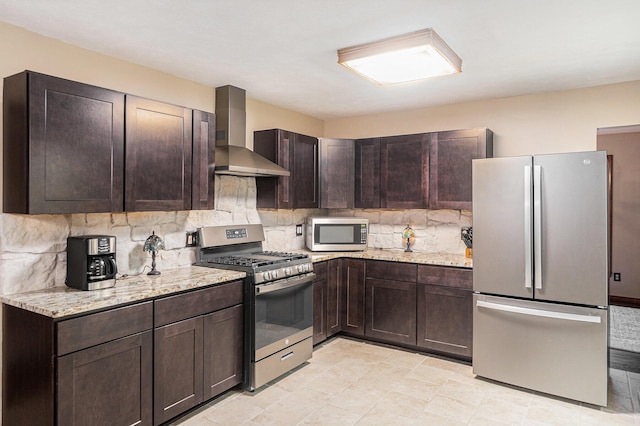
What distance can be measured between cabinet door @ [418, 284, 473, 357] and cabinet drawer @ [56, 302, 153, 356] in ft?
8.00

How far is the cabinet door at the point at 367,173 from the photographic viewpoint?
4.51 meters

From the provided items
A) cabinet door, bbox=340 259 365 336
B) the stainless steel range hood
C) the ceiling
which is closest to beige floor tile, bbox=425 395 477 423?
cabinet door, bbox=340 259 365 336

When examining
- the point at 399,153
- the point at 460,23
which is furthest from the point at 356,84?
the point at 460,23

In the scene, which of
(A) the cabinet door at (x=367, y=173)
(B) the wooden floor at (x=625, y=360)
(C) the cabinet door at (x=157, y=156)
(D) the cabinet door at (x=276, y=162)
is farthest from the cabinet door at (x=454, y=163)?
(C) the cabinet door at (x=157, y=156)

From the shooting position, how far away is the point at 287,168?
4105 millimetres

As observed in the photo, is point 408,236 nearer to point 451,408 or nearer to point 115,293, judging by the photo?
point 451,408

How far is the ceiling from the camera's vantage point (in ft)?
7.17

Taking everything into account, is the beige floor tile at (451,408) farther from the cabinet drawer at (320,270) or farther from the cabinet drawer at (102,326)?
the cabinet drawer at (102,326)

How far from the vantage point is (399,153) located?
4.34 meters

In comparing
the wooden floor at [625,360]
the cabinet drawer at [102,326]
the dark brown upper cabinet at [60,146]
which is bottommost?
the wooden floor at [625,360]

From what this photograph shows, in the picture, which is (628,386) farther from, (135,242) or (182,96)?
(182,96)

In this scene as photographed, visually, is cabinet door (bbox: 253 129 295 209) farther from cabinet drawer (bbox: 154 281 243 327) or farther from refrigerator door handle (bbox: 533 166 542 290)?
refrigerator door handle (bbox: 533 166 542 290)

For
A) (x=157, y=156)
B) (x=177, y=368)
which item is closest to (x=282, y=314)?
(x=177, y=368)

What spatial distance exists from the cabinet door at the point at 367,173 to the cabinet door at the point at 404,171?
6cm
